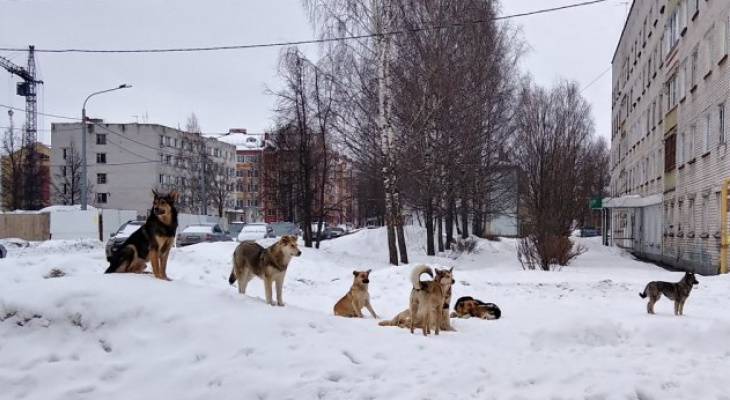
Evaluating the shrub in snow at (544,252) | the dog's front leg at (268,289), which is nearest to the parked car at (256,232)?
the shrub in snow at (544,252)

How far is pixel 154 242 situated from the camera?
6.84 metres

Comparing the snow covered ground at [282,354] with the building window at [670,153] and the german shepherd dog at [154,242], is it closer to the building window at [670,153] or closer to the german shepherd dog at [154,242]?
the german shepherd dog at [154,242]

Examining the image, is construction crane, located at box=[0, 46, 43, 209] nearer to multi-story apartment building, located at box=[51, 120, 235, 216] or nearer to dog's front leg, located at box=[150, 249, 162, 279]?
multi-story apartment building, located at box=[51, 120, 235, 216]

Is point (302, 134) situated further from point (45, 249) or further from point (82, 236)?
point (82, 236)

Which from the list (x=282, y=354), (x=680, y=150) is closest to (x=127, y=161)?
(x=680, y=150)

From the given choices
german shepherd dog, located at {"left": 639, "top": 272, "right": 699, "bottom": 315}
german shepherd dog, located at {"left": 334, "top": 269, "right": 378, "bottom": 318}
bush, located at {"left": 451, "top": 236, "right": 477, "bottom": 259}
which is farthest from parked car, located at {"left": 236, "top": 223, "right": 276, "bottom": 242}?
german shepherd dog, located at {"left": 639, "top": 272, "right": 699, "bottom": 315}

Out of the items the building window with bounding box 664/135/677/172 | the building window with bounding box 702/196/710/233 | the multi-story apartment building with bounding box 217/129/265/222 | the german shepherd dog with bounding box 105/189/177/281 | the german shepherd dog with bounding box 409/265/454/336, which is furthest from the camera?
the multi-story apartment building with bounding box 217/129/265/222

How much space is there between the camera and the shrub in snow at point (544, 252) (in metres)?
20.3

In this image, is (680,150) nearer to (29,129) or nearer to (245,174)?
(29,129)

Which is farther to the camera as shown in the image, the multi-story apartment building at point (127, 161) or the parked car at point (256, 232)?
the multi-story apartment building at point (127, 161)

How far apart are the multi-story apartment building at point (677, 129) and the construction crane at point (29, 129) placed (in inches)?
2028

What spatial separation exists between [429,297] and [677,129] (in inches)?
937

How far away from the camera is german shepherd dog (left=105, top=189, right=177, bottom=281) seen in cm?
→ 675

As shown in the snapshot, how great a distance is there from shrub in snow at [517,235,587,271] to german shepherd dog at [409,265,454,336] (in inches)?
506
